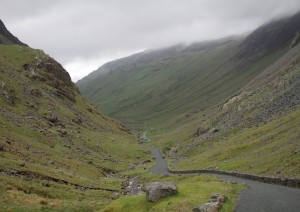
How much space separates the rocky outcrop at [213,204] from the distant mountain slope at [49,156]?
62.0ft

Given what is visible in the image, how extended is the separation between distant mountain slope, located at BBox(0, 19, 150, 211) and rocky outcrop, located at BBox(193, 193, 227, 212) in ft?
62.0

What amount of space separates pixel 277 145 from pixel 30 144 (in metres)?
69.5

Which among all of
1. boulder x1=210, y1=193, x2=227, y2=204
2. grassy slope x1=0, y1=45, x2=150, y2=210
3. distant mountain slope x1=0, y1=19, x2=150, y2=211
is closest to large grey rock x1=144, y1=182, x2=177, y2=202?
boulder x1=210, y1=193, x2=227, y2=204

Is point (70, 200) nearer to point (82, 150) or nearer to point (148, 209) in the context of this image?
point (148, 209)

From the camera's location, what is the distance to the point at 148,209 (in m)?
45.4

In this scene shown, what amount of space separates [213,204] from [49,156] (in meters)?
76.7

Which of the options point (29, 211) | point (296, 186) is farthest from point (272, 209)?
point (29, 211)

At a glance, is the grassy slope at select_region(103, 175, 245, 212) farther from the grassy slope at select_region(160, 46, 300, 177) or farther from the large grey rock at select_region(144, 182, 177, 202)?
the grassy slope at select_region(160, 46, 300, 177)

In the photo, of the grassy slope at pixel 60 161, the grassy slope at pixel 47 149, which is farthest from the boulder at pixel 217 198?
the grassy slope at pixel 47 149

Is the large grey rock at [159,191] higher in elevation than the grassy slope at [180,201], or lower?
higher

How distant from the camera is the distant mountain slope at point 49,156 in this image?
62406mm

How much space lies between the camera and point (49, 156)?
11062 centimetres

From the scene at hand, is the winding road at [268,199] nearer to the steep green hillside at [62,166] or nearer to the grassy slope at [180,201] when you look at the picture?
the grassy slope at [180,201]

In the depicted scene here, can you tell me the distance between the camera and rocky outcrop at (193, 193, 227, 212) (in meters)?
41.5
